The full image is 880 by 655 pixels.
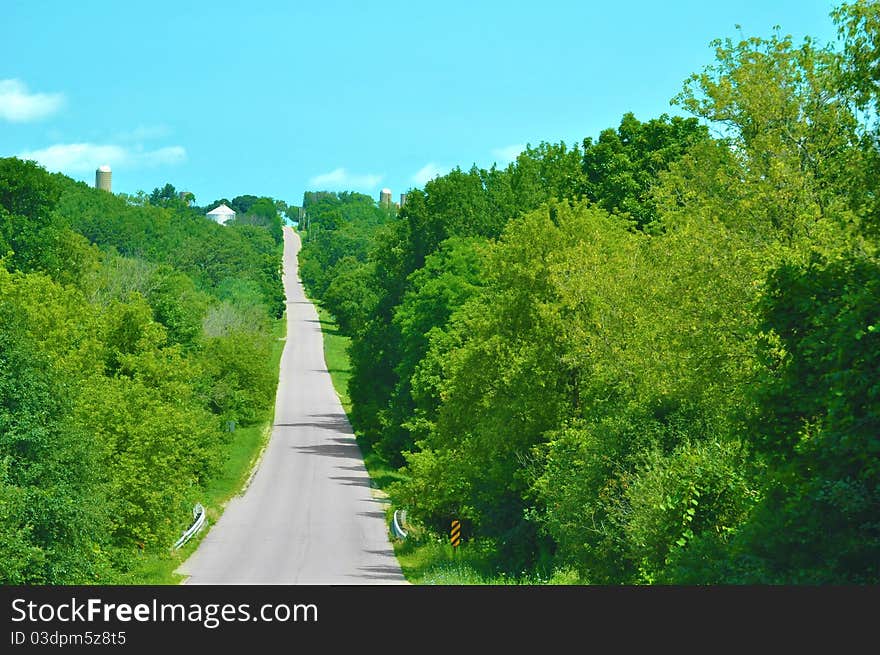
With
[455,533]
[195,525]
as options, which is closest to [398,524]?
[455,533]

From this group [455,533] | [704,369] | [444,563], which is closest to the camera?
[704,369]

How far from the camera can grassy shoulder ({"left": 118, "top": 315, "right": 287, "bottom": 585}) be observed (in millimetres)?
37031

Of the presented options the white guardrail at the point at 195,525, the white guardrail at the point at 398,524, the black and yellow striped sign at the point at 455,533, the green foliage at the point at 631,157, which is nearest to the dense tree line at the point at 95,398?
the white guardrail at the point at 195,525

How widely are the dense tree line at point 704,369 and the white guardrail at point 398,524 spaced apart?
124 inches

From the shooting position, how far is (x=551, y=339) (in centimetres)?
3469

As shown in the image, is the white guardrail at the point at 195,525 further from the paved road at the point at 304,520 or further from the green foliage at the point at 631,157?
the green foliage at the point at 631,157

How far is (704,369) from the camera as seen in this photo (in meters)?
24.8

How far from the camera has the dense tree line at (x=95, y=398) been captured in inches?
1139

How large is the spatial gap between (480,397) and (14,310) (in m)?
14.6

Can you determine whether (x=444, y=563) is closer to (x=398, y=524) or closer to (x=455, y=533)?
→ (x=455, y=533)

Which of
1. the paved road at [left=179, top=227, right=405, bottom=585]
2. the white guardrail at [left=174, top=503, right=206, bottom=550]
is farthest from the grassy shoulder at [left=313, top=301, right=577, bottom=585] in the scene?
the white guardrail at [left=174, top=503, right=206, bottom=550]

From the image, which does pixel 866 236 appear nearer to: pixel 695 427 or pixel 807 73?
pixel 695 427

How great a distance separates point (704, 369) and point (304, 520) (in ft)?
105

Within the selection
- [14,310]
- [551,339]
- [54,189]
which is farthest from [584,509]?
[54,189]
